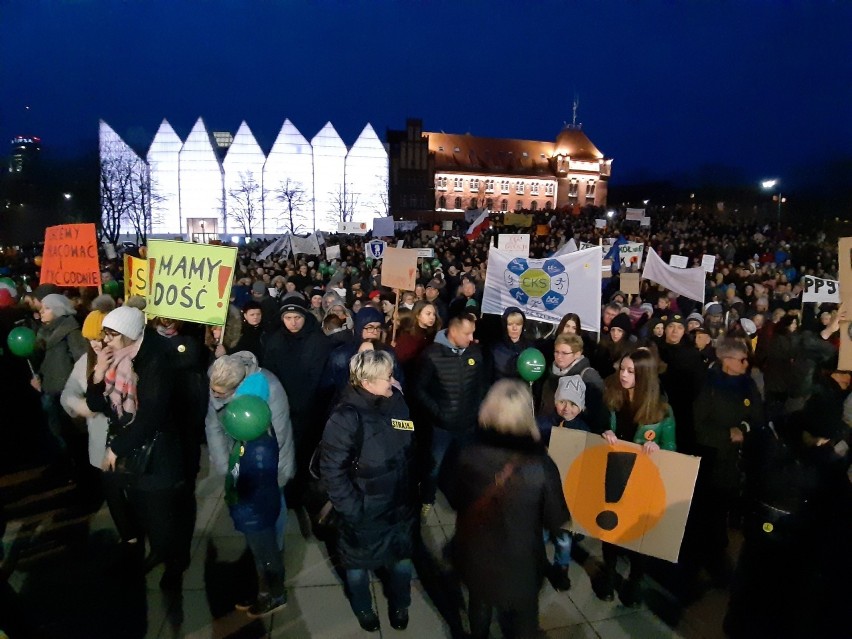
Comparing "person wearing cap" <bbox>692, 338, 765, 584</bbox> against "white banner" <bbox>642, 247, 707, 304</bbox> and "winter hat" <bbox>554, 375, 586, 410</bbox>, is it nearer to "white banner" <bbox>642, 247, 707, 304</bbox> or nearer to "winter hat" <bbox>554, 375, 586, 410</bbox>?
"winter hat" <bbox>554, 375, 586, 410</bbox>

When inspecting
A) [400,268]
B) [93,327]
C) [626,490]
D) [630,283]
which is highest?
[400,268]

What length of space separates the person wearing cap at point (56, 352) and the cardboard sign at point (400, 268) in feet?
13.3

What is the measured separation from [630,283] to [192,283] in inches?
315

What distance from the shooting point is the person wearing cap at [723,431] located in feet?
13.7

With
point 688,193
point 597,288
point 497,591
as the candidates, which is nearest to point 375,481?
point 497,591

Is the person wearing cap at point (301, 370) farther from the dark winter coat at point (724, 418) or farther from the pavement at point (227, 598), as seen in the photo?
the dark winter coat at point (724, 418)

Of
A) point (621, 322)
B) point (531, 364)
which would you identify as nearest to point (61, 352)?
point (531, 364)

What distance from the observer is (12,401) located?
5.69 metres

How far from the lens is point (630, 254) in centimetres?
1312

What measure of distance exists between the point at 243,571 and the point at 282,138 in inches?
2366

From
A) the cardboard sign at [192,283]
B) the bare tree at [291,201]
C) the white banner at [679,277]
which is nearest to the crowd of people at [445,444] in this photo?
the cardboard sign at [192,283]

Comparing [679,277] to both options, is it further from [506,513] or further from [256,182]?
[256,182]

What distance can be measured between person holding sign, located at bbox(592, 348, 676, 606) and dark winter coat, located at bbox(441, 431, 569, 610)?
48.4 inches

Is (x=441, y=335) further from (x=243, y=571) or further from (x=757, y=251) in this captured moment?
(x=757, y=251)
